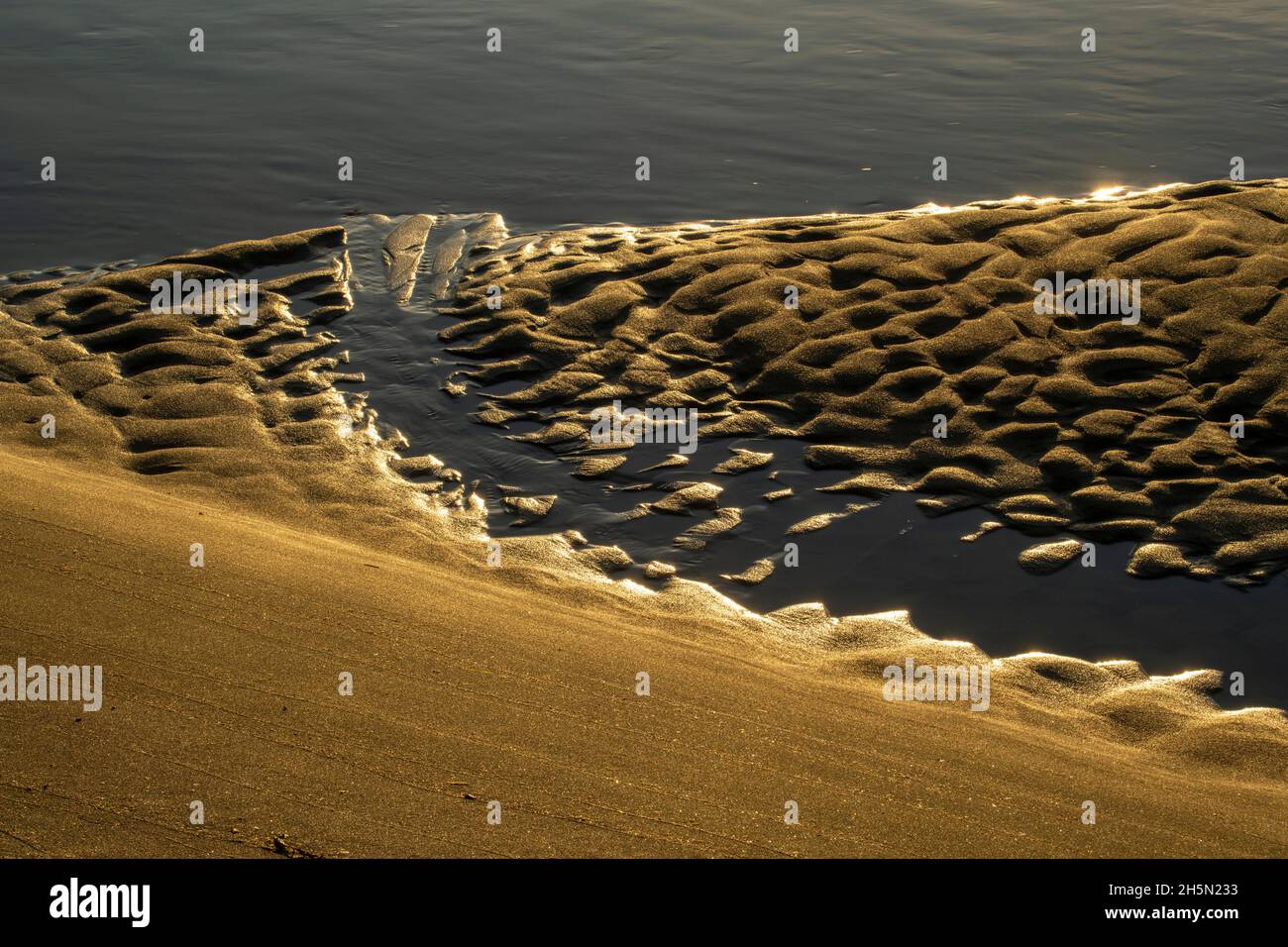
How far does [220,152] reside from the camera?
10680 millimetres

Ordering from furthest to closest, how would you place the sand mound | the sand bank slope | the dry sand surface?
1. the sand mound
2. the dry sand surface
3. the sand bank slope

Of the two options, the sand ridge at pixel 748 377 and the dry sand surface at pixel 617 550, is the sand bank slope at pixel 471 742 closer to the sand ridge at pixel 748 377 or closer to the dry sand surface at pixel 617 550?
the dry sand surface at pixel 617 550

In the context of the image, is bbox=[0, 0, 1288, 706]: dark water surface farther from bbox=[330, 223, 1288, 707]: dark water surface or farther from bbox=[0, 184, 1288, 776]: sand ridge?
bbox=[0, 184, 1288, 776]: sand ridge

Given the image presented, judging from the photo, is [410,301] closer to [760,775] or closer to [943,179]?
[943,179]

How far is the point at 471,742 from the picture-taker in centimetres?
404

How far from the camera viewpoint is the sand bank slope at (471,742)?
11.9 feet

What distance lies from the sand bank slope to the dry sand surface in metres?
0.02

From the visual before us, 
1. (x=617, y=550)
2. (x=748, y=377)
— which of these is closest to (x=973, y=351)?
(x=748, y=377)

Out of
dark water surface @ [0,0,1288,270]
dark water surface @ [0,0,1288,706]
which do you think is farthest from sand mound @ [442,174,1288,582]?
dark water surface @ [0,0,1288,270]

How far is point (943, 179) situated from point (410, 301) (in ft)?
14.4

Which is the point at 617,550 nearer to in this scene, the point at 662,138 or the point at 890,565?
the point at 890,565

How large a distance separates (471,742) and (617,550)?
1.86 m

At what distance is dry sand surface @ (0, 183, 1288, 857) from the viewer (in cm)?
378

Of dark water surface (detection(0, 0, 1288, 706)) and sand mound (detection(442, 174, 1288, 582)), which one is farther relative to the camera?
sand mound (detection(442, 174, 1288, 582))
